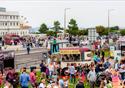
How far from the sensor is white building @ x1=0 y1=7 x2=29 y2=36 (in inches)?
5689

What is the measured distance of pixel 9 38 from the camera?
6681 centimetres

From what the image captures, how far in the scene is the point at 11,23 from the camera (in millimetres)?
152250

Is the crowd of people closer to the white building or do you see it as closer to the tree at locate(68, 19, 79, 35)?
the tree at locate(68, 19, 79, 35)

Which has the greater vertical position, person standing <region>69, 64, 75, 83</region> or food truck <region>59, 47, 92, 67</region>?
food truck <region>59, 47, 92, 67</region>

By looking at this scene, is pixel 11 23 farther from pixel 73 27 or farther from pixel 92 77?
pixel 92 77

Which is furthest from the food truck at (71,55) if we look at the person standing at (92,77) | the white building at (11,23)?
the white building at (11,23)

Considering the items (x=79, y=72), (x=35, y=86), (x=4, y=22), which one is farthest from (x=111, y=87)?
(x=4, y=22)

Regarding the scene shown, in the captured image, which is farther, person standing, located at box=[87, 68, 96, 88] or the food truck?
the food truck

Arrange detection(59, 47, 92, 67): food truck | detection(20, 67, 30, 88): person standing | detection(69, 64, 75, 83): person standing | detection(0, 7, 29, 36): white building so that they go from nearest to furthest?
detection(20, 67, 30, 88): person standing → detection(69, 64, 75, 83): person standing → detection(59, 47, 92, 67): food truck → detection(0, 7, 29, 36): white building

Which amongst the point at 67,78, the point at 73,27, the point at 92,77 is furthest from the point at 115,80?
the point at 73,27

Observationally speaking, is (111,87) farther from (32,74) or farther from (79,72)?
(79,72)

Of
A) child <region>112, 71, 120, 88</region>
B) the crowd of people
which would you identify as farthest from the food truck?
child <region>112, 71, 120, 88</region>

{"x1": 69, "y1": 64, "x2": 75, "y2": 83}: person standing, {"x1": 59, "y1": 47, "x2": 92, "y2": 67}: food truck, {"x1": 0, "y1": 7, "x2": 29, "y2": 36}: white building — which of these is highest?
{"x1": 0, "y1": 7, "x2": 29, "y2": 36}: white building

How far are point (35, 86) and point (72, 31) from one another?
99.9 metres
